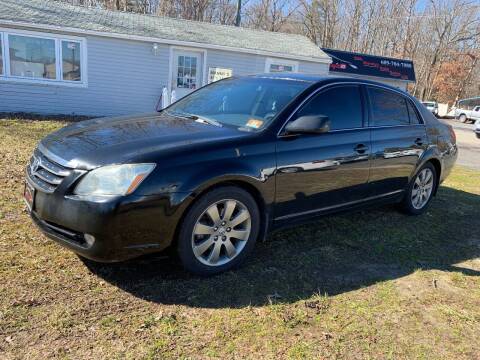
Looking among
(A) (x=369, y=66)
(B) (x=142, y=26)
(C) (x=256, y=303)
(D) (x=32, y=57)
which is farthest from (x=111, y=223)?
(A) (x=369, y=66)

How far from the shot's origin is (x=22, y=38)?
1216cm

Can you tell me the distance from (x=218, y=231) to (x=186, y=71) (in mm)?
12117

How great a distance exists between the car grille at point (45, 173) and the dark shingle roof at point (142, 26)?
411 inches

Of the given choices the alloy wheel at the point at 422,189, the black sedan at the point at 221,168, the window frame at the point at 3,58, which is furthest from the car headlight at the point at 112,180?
the window frame at the point at 3,58

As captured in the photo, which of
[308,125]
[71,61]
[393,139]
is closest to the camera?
[308,125]

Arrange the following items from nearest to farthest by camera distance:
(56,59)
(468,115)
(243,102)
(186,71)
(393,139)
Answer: (243,102)
(393,139)
(56,59)
(186,71)
(468,115)

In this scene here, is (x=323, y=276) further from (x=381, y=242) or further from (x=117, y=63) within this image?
(x=117, y=63)

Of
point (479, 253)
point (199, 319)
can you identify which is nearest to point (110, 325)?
point (199, 319)

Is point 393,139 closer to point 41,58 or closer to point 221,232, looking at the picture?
point 221,232

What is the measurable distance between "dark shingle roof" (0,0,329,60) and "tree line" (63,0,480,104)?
68.0ft

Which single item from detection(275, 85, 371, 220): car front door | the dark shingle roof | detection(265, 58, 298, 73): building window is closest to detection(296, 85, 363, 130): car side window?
detection(275, 85, 371, 220): car front door

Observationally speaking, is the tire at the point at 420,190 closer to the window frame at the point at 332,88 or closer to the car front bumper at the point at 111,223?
the window frame at the point at 332,88

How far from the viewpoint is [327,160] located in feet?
13.2

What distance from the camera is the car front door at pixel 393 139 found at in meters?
4.65
